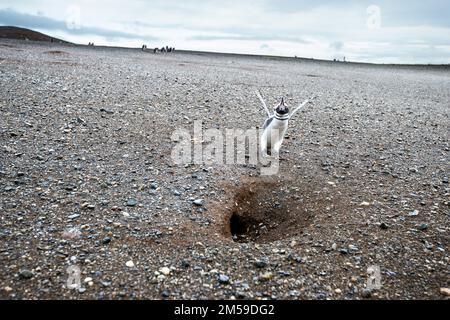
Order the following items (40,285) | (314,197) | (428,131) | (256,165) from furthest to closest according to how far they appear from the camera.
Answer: (428,131), (256,165), (314,197), (40,285)

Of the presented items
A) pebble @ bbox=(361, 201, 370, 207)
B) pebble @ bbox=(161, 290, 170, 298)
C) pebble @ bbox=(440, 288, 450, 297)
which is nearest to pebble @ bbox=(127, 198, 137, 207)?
pebble @ bbox=(161, 290, 170, 298)

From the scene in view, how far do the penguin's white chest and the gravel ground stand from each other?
0.44 metres

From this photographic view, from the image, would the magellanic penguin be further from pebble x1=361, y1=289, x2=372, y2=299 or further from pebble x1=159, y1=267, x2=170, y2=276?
pebble x1=159, y1=267, x2=170, y2=276

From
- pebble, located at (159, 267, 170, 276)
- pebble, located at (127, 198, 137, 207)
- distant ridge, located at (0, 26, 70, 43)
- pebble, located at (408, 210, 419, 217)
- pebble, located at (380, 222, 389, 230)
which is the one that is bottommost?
pebble, located at (159, 267, 170, 276)

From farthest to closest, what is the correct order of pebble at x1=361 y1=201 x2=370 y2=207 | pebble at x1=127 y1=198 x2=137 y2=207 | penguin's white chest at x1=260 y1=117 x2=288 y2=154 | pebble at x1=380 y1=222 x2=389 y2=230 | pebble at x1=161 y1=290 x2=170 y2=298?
penguin's white chest at x1=260 y1=117 x2=288 y2=154, pebble at x1=361 y1=201 x2=370 y2=207, pebble at x1=127 y1=198 x2=137 y2=207, pebble at x1=380 y1=222 x2=389 y2=230, pebble at x1=161 y1=290 x2=170 y2=298

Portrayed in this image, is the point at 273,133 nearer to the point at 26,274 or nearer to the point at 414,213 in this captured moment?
the point at 414,213

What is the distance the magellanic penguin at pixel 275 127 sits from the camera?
19.0 feet

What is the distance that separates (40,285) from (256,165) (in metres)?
4.08

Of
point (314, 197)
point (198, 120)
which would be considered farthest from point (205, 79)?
point (314, 197)

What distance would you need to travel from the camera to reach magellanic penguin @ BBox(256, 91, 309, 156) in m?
5.79

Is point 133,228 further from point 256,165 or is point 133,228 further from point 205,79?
point 205,79

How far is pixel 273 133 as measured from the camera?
20.4 feet

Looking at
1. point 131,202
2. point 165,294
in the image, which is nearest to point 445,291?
point 165,294

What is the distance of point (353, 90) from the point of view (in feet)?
50.4
